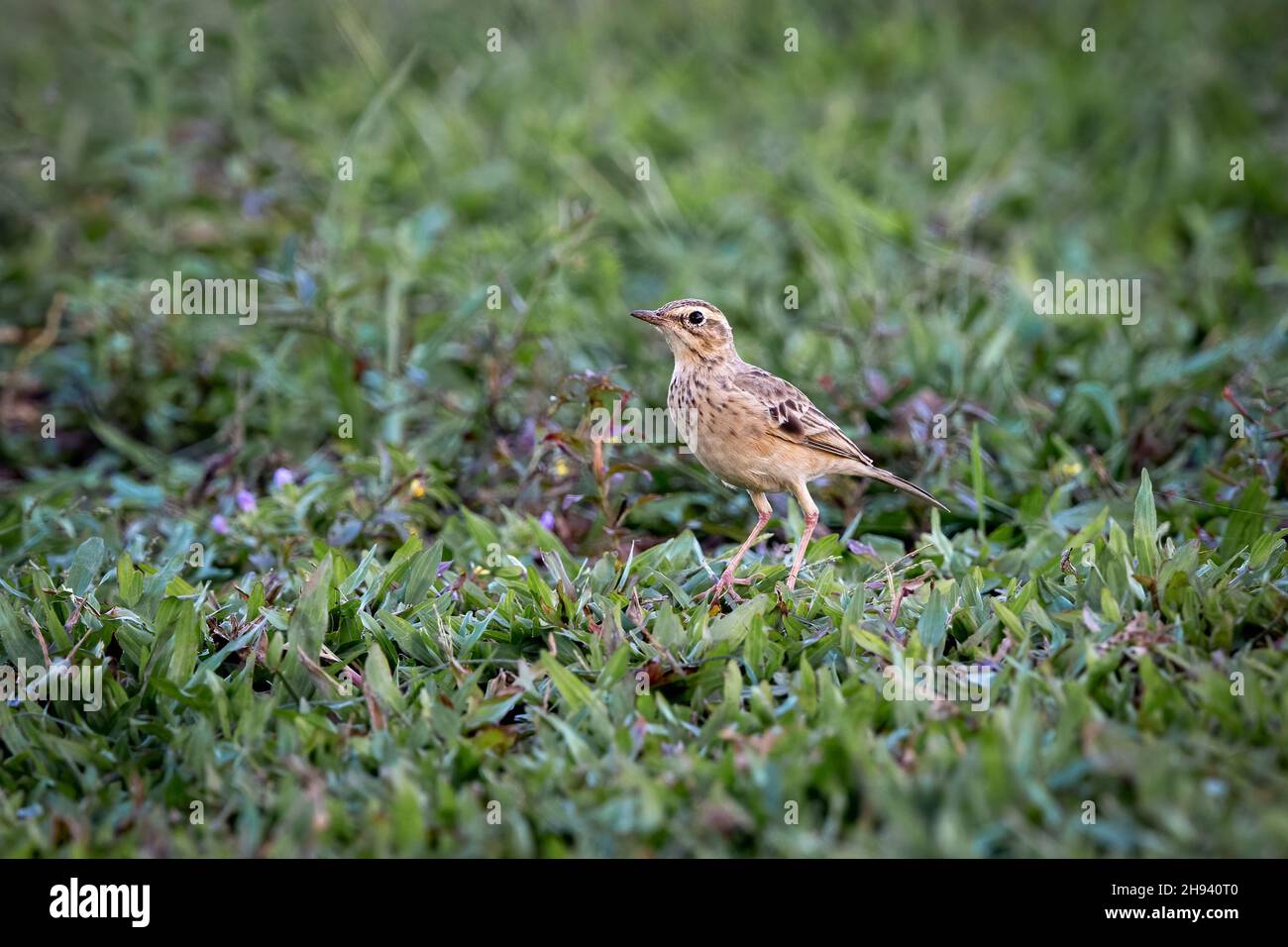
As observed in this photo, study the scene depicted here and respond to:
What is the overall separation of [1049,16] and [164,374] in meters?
8.03

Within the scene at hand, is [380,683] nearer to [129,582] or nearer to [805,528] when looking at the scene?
[129,582]

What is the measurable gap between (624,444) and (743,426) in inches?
40.5

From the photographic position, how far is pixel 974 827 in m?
3.70

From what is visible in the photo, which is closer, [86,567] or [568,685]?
[568,685]

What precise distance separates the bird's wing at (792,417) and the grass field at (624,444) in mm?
375

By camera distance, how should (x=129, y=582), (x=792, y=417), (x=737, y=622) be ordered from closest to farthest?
(x=737, y=622), (x=129, y=582), (x=792, y=417)

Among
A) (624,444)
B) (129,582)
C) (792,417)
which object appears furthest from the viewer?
(624,444)

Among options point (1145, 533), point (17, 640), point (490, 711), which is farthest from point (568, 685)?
point (1145, 533)

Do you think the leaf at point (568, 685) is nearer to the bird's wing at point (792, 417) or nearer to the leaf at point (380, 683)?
the leaf at point (380, 683)

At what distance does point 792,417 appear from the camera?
5.58 meters

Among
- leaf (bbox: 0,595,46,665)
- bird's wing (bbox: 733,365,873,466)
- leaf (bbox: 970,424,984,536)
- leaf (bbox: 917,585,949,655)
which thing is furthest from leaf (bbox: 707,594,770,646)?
leaf (bbox: 0,595,46,665)

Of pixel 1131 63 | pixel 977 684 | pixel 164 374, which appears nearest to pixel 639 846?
pixel 977 684

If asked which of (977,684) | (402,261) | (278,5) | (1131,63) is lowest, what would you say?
(977,684)

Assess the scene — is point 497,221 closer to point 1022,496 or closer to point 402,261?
point 402,261
